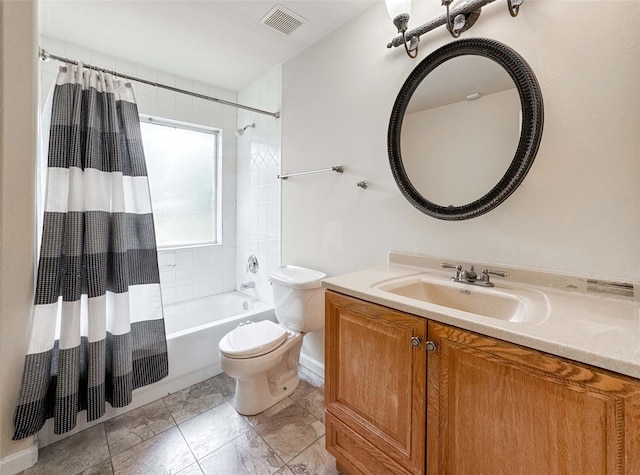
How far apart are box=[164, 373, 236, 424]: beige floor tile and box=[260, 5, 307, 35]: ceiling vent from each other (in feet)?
8.16

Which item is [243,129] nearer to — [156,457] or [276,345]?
[276,345]

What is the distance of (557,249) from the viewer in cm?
111

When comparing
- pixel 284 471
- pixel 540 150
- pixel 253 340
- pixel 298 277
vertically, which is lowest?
pixel 284 471

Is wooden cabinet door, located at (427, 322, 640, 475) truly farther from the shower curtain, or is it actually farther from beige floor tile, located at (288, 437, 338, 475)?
the shower curtain

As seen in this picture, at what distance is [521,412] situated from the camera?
740 millimetres

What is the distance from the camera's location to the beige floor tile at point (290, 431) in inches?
57.4

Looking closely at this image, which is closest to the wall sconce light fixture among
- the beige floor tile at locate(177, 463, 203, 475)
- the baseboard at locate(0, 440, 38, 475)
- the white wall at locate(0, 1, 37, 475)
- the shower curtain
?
the shower curtain

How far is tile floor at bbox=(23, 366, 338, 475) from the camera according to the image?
1340mm

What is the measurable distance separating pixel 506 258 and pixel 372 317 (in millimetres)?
673

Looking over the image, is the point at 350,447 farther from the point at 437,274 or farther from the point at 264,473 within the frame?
the point at 437,274

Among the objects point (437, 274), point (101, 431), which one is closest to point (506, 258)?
point (437, 274)

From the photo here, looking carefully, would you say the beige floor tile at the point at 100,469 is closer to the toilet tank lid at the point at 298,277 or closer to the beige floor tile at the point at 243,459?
the beige floor tile at the point at 243,459

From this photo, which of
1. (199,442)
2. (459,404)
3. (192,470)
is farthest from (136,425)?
(459,404)

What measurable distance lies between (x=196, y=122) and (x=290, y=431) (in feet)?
8.90
